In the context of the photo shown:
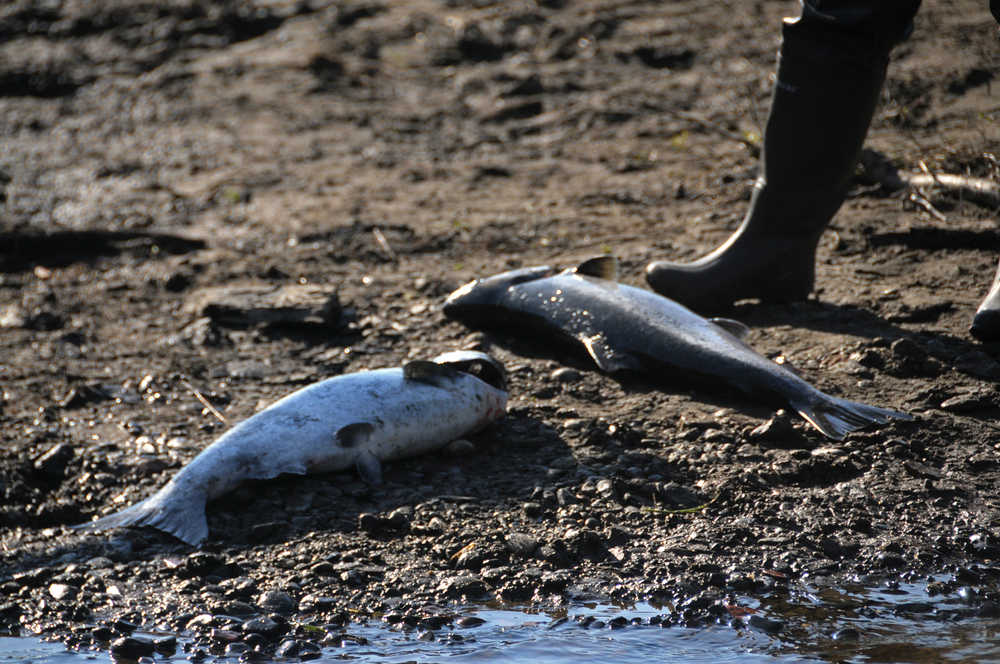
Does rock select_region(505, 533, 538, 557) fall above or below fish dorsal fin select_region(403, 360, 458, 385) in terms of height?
below

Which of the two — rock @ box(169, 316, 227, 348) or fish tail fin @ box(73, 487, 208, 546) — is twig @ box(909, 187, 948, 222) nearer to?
rock @ box(169, 316, 227, 348)

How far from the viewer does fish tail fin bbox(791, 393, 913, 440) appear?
3.93 m

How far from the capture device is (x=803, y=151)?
4.77 meters

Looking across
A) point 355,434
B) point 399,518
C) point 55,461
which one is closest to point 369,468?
point 355,434

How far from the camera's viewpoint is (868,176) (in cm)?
634

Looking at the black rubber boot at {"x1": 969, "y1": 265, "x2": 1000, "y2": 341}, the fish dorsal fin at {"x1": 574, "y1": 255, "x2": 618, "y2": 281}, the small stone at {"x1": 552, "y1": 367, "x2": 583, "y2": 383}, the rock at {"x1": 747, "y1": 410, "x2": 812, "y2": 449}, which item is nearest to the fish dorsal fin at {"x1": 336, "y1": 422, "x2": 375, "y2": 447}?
the small stone at {"x1": 552, "y1": 367, "x2": 583, "y2": 383}

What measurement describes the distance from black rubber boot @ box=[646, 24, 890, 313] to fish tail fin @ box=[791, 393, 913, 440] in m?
1.08

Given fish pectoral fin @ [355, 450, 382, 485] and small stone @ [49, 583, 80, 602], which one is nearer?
small stone @ [49, 583, 80, 602]

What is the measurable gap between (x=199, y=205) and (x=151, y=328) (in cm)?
198

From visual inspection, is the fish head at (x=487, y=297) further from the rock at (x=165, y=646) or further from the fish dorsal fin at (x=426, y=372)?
the rock at (x=165, y=646)

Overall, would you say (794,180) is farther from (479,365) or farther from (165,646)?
(165,646)

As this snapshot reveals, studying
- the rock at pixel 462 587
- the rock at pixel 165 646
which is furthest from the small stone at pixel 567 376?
the rock at pixel 165 646

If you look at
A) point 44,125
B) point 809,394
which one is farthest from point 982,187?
point 44,125

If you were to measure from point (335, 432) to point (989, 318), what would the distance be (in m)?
2.22
